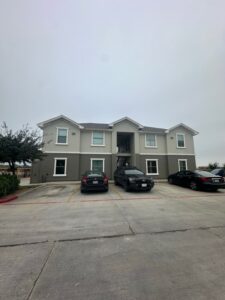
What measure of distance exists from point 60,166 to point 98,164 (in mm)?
4291

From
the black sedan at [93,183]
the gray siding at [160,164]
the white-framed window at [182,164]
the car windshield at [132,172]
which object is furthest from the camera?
the white-framed window at [182,164]

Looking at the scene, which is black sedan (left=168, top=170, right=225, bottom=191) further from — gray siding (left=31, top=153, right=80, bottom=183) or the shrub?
the shrub

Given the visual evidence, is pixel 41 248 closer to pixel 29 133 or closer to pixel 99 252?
pixel 99 252

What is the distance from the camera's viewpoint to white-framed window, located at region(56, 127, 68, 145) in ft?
58.5

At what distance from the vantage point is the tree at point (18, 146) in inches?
455

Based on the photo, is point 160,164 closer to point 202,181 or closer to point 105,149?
point 105,149

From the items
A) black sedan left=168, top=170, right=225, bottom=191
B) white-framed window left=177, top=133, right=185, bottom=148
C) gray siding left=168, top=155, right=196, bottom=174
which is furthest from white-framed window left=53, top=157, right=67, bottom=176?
white-framed window left=177, top=133, right=185, bottom=148

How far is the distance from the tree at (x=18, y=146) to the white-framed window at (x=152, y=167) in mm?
12701

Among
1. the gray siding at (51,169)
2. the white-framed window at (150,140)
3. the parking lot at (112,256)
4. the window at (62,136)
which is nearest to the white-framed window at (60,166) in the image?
the gray siding at (51,169)

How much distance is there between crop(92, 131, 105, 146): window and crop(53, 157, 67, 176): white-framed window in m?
4.06

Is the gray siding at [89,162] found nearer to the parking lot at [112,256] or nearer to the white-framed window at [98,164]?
the white-framed window at [98,164]

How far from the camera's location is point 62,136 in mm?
18000

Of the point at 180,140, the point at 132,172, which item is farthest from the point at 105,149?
the point at 180,140

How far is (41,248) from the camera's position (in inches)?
143
